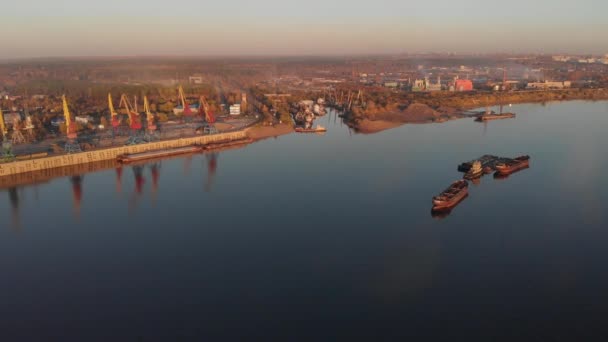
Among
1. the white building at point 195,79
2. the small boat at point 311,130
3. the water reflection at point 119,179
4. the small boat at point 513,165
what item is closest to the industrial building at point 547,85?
the small boat at point 311,130

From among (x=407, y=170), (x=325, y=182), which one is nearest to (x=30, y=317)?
(x=325, y=182)

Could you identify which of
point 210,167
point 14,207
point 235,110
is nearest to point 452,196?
point 210,167

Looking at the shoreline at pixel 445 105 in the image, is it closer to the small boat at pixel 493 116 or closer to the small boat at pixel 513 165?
the small boat at pixel 493 116

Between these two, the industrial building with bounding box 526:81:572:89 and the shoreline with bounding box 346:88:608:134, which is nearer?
the shoreline with bounding box 346:88:608:134

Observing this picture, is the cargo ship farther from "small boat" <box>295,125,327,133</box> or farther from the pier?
the pier

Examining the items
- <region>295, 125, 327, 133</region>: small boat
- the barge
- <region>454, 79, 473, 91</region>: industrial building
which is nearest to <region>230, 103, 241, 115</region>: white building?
<region>295, 125, 327, 133</region>: small boat
